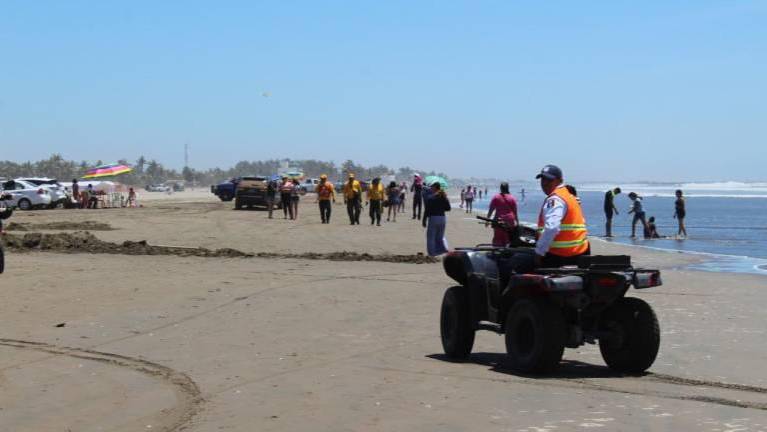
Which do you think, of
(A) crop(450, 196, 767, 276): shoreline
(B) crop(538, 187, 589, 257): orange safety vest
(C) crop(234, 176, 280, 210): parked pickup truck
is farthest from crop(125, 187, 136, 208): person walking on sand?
(B) crop(538, 187, 589, 257): orange safety vest

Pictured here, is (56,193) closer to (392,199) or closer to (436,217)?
(392,199)

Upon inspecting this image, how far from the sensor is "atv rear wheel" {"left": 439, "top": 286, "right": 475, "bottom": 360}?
9.03 meters

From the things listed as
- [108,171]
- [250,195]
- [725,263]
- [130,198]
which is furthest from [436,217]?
[108,171]

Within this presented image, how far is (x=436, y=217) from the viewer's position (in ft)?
66.2

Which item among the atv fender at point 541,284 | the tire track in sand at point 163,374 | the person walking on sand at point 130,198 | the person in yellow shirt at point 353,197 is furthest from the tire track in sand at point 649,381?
the person walking on sand at point 130,198

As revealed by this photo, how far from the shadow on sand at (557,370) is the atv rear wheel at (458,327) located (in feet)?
0.32

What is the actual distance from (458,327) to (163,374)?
2.67 metres

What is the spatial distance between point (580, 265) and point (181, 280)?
8466 millimetres

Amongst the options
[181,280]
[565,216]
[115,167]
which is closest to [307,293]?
[181,280]

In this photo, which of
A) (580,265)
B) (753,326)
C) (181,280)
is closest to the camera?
(580,265)

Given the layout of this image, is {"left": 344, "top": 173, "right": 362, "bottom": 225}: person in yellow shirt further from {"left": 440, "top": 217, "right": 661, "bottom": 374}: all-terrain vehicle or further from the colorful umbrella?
the colorful umbrella

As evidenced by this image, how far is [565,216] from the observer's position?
830 centimetres

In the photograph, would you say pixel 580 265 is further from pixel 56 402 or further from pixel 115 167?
pixel 115 167

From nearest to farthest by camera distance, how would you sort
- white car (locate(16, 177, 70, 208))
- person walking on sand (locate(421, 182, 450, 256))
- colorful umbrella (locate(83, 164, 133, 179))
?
person walking on sand (locate(421, 182, 450, 256)) → white car (locate(16, 177, 70, 208)) → colorful umbrella (locate(83, 164, 133, 179))
